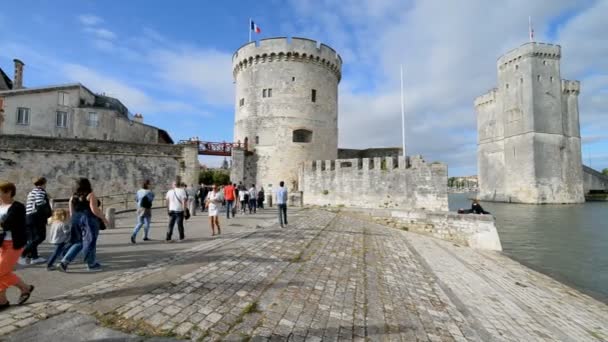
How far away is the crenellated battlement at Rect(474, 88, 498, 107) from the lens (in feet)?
167

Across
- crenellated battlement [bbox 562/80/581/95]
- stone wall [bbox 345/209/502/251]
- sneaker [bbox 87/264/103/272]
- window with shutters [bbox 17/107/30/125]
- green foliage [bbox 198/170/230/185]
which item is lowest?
stone wall [bbox 345/209/502/251]

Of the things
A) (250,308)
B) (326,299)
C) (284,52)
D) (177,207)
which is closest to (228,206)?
(177,207)

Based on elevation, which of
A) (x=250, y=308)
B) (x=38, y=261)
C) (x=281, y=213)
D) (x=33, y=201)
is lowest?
(x=250, y=308)

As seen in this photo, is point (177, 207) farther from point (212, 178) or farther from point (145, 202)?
point (212, 178)

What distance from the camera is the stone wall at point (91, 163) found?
1608 cm

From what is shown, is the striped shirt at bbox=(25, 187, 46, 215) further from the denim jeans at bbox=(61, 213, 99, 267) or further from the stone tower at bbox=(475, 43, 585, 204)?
the stone tower at bbox=(475, 43, 585, 204)

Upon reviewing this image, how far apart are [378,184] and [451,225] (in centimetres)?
467

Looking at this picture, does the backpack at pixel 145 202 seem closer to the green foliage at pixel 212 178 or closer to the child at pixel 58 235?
the child at pixel 58 235

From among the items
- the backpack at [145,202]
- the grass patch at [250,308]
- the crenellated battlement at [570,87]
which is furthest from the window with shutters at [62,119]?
the crenellated battlement at [570,87]

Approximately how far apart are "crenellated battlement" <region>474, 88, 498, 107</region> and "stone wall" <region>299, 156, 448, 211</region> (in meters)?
45.0

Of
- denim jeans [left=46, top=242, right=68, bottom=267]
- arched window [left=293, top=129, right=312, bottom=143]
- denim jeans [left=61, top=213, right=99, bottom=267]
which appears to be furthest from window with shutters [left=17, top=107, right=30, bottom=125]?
denim jeans [left=61, top=213, right=99, bottom=267]

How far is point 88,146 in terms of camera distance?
56.7ft

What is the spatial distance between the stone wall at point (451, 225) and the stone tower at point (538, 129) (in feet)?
122

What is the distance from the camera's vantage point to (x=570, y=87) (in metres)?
45.8
